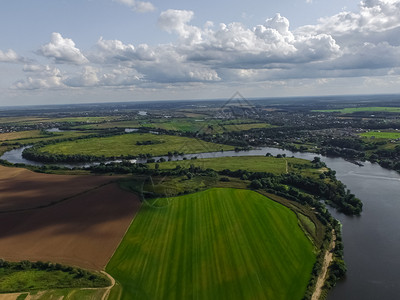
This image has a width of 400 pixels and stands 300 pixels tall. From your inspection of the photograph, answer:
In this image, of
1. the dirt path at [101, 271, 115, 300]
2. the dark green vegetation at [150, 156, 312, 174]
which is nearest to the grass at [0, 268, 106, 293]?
the dirt path at [101, 271, 115, 300]

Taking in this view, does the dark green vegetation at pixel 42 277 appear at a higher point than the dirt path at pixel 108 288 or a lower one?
higher

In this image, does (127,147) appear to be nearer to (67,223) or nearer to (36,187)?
(36,187)

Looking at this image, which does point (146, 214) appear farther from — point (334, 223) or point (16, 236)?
point (334, 223)

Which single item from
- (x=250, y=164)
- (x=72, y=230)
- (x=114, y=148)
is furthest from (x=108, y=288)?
(x=114, y=148)

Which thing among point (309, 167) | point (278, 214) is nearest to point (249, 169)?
point (309, 167)

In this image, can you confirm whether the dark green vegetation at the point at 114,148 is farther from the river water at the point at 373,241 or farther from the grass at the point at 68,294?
the grass at the point at 68,294

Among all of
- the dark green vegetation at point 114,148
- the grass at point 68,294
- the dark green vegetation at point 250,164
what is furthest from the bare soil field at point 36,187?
the grass at point 68,294

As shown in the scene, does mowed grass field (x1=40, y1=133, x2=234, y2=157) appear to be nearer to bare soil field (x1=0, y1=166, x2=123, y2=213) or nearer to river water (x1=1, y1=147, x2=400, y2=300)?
bare soil field (x1=0, y1=166, x2=123, y2=213)
